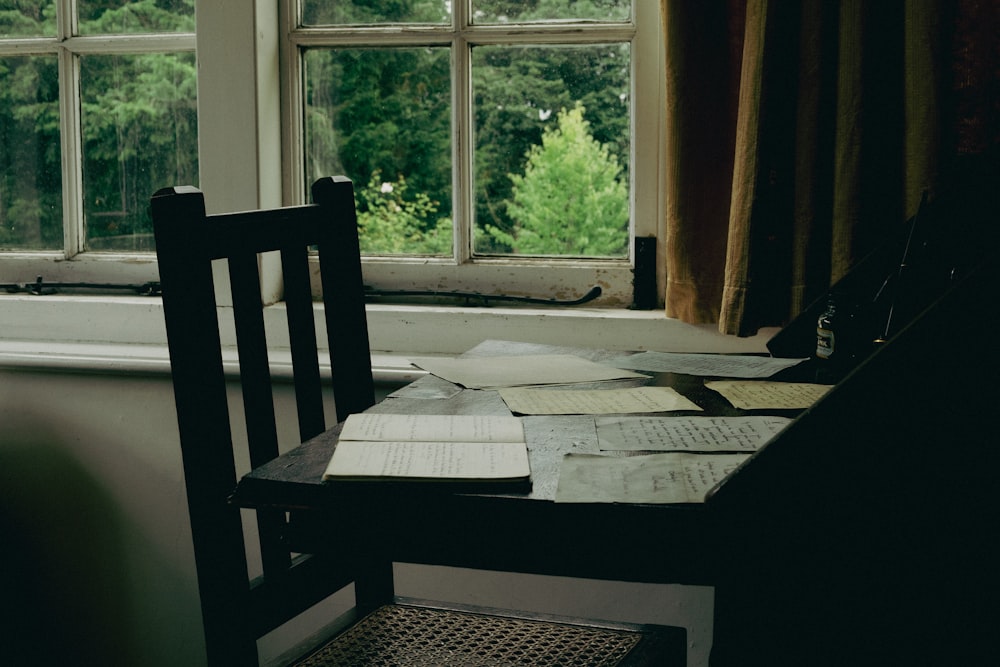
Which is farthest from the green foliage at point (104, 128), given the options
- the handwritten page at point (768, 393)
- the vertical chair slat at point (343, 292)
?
the handwritten page at point (768, 393)

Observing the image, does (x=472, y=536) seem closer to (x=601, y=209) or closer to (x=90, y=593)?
(x=601, y=209)

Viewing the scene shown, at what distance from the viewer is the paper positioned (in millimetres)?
825

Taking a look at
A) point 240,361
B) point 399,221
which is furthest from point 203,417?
point 399,221

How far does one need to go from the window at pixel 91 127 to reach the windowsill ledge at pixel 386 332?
0.14 metres

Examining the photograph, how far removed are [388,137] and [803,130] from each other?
84 centimetres

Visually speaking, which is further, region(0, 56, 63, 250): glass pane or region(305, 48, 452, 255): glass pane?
region(0, 56, 63, 250): glass pane

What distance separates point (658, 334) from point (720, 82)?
46 cm

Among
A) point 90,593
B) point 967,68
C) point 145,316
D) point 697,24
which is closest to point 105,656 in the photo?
point 90,593

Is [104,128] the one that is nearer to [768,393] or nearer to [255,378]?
[255,378]

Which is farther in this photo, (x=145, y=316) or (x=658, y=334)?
(x=145, y=316)

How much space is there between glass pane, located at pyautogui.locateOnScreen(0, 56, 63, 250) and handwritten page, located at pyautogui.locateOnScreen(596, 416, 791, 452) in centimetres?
164

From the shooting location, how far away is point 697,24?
165 cm

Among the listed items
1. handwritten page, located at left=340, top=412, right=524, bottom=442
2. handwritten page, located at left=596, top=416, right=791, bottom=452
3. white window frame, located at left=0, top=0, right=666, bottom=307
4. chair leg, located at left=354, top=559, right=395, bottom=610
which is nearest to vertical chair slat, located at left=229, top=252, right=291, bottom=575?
chair leg, located at left=354, top=559, right=395, bottom=610

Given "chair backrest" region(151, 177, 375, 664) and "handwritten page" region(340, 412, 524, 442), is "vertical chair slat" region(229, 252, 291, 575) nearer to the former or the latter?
"chair backrest" region(151, 177, 375, 664)
